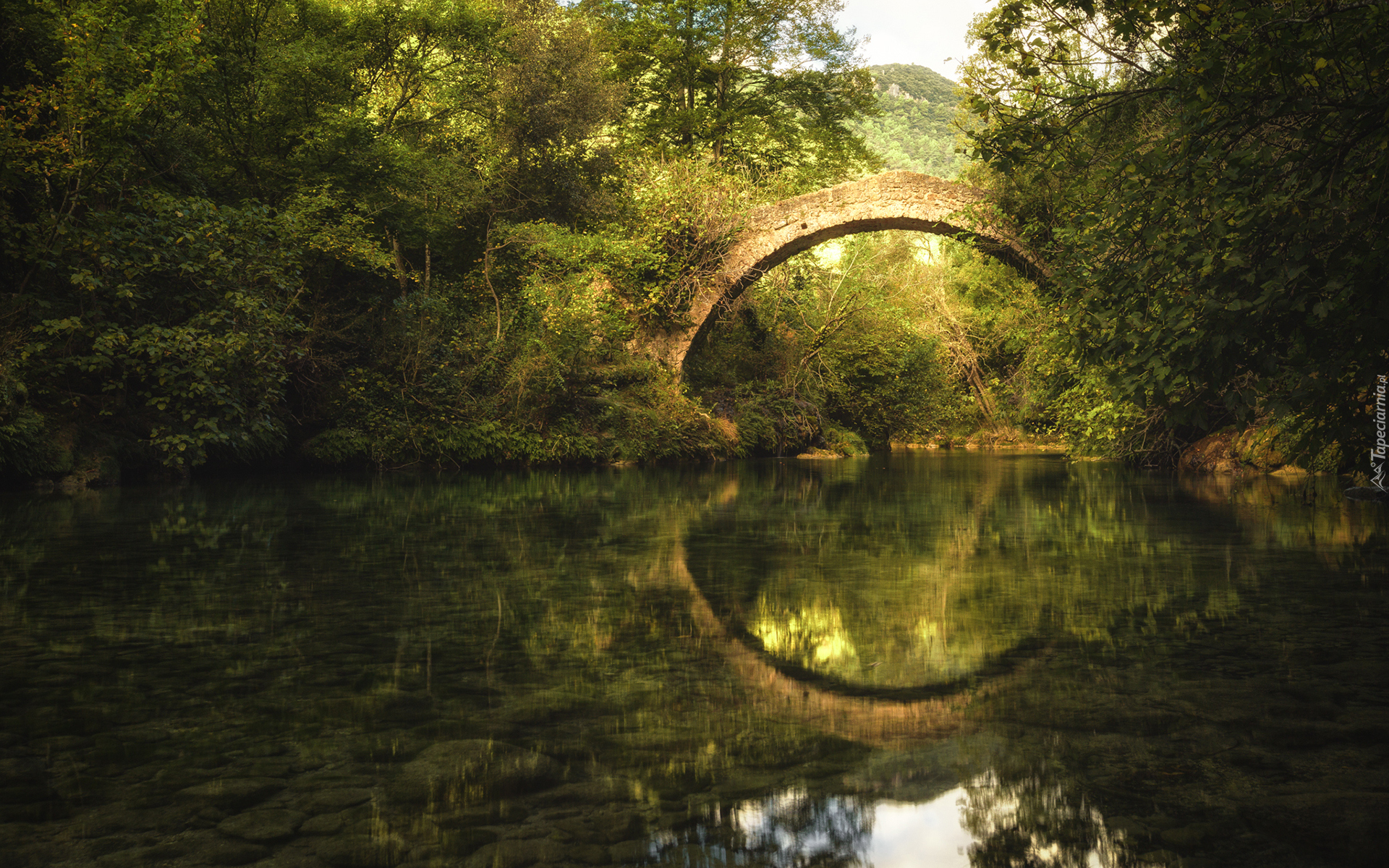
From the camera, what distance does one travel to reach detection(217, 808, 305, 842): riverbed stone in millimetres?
1768

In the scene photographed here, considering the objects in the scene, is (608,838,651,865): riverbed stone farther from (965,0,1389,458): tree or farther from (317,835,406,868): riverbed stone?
(965,0,1389,458): tree

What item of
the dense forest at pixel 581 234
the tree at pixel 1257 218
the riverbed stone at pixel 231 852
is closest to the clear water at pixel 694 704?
the riverbed stone at pixel 231 852

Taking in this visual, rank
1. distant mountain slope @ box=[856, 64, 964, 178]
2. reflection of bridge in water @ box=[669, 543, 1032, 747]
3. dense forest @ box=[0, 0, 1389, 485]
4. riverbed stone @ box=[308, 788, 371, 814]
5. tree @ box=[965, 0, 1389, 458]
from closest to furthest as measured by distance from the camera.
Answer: riverbed stone @ box=[308, 788, 371, 814] → reflection of bridge in water @ box=[669, 543, 1032, 747] → tree @ box=[965, 0, 1389, 458] → dense forest @ box=[0, 0, 1389, 485] → distant mountain slope @ box=[856, 64, 964, 178]

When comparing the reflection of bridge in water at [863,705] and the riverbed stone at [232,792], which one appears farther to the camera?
the reflection of bridge in water at [863,705]

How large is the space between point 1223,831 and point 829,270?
74.6ft

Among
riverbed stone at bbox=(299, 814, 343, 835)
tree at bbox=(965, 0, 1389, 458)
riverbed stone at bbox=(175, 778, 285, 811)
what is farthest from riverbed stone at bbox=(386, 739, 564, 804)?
tree at bbox=(965, 0, 1389, 458)

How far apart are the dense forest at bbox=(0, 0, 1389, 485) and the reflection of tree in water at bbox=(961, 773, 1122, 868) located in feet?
11.9

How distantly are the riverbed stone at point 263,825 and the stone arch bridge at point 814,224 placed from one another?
1727 centimetres

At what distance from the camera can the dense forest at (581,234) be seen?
5316 mm

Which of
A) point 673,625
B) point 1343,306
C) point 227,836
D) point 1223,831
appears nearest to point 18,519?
point 673,625

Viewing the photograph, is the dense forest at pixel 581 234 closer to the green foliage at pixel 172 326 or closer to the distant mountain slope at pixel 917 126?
the green foliage at pixel 172 326

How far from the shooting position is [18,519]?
24.2ft

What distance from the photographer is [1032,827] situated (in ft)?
6.02

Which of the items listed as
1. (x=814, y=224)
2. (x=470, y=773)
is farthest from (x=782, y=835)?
(x=814, y=224)
